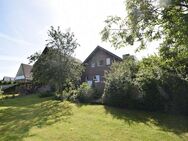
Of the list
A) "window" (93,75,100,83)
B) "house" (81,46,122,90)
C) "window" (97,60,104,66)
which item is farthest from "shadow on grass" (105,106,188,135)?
"window" (97,60,104,66)

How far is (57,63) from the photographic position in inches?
1310

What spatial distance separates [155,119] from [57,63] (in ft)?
55.0

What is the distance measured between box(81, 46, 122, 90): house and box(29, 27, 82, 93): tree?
1038 cm

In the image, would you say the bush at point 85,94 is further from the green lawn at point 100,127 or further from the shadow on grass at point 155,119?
the green lawn at point 100,127

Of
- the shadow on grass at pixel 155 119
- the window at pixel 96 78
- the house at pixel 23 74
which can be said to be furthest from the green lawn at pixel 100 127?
the house at pixel 23 74

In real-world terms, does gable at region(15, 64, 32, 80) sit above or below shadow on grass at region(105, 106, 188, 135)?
above

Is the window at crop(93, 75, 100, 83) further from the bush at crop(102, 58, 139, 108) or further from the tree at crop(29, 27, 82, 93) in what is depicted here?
the bush at crop(102, 58, 139, 108)

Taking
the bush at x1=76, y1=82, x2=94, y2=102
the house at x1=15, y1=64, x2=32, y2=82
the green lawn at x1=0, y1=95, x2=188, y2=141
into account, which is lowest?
the green lawn at x1=0, y1=95, x2=188, y2=141

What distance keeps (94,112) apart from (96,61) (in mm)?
24603

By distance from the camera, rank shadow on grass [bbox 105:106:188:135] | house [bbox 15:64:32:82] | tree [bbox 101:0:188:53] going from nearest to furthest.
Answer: tree [bbox 101:0:188:53] < shadow on grass [bbox 105:106:188:135] < house [bbox 15:64:32:82]

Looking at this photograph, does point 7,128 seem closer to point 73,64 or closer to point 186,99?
point 186,99

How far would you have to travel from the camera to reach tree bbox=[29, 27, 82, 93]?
108ft

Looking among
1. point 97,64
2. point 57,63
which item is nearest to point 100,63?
point 97,64

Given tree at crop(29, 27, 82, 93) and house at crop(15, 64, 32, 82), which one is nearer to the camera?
tree at crop(29, 27, 82, 93)
